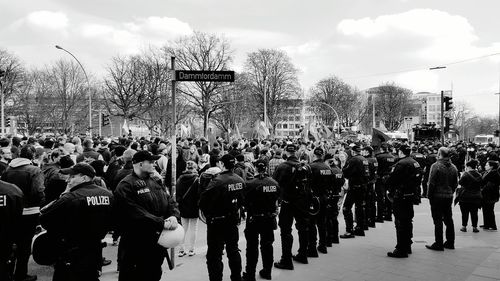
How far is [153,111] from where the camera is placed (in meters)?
46.3

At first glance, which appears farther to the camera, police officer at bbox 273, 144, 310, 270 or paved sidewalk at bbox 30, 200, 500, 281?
police officer at bbox 273, 144, 310, 270

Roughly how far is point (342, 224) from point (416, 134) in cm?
3355

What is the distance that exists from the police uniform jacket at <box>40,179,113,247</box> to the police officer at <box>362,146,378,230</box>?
25.2ft

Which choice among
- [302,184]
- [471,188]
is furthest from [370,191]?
[302,184]

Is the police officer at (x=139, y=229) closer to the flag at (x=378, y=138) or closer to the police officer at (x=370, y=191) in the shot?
the police officer at (x=370, y=191)

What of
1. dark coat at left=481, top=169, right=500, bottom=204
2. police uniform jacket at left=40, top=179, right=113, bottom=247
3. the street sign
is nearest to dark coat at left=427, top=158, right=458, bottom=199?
dark coat at left=481, top=169, right=500, bottom=204

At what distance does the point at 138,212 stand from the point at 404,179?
570 centimetres

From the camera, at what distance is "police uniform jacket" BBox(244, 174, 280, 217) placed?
6.83 m

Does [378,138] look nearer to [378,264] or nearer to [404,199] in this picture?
[404,199]

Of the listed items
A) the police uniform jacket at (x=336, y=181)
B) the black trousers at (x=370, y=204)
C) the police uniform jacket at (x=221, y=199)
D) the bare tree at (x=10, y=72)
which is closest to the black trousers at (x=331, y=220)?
the police uniform jacket at (x=336, y=181)

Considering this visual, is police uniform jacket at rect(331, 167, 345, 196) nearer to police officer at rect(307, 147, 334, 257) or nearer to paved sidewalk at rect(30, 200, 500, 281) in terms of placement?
police officer at rect(307, 147, 334, 257)

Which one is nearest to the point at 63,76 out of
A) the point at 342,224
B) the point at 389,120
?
the point at 342,224

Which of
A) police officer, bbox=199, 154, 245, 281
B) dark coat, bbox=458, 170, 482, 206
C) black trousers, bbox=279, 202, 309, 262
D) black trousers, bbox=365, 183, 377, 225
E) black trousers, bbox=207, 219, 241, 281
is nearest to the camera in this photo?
black trousers, bbox=207, 219, 241, 281

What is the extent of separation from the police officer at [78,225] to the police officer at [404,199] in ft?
19.2
